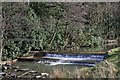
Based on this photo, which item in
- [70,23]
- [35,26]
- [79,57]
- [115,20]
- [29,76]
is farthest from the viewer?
[115,20]

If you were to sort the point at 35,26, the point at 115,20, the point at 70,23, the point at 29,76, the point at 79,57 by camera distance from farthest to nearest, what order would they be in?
the point at 115,20 < the point at 70,23 < the point at 35,26 < the point at 79,57 < the point at 29,76

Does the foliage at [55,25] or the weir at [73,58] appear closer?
the weir at [73,58]

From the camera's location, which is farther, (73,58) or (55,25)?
(55,25)

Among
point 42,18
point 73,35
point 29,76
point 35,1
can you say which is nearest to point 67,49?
point 73,35

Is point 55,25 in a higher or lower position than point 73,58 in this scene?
higher

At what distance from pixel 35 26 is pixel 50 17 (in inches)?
39.1

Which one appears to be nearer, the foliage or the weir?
the weir

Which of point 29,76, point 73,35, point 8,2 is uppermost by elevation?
point 8,2

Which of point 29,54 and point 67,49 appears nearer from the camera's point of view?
point 29,54

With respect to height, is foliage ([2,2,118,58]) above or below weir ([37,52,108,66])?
above

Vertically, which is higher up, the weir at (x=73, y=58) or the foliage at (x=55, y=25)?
the foliage at (x=55, y=25)

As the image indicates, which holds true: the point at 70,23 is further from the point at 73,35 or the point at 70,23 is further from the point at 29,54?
the point at 29,54

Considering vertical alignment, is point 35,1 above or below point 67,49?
above

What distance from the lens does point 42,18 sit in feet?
42.3
